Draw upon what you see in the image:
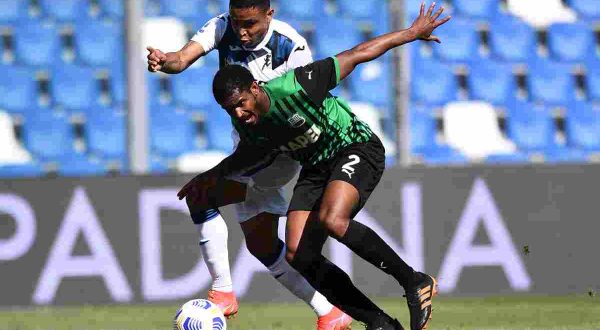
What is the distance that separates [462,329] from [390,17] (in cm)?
479

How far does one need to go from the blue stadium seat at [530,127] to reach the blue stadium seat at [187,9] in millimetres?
3478

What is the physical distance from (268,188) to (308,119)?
3.33 feet

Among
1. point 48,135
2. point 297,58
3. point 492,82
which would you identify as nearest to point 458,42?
point 492,82

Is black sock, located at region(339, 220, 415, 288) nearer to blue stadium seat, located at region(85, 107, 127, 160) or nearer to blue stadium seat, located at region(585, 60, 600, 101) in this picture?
blue stadium seat, located at region(85, 107, 127, 160)

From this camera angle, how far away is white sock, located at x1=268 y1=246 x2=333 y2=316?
6.54 metres

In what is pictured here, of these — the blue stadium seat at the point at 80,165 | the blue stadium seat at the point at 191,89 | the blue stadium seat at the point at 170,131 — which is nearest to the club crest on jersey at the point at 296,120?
→ the blue stadium seat at the point at 170,131

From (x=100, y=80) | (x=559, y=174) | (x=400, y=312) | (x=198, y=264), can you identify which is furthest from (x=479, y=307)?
(x=100, y=80)

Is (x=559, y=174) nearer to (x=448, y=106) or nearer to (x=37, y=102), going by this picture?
(x=448, y=106)

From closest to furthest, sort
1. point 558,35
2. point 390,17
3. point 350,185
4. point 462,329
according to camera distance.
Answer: point 350,185 < point 462,329 < point 390,17 < point 558,35

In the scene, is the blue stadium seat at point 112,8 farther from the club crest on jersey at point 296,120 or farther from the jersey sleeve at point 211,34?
the club crest on jersey at point 296,120

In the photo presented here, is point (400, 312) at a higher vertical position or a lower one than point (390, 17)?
lower

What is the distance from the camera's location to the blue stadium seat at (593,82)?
1256 cm

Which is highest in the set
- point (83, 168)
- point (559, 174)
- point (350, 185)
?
point (350, 185)

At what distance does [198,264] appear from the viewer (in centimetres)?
970
